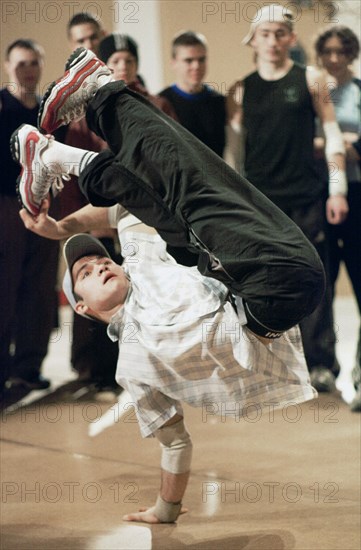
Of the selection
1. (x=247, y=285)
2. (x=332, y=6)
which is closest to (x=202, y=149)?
(x=247, y=285)

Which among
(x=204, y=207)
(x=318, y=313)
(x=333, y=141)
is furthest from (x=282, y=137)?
(x=204, y=207)

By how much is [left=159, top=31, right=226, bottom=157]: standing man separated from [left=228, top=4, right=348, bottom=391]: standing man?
3.1 inches

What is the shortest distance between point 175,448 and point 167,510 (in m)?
0.22

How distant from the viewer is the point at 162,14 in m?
5.95

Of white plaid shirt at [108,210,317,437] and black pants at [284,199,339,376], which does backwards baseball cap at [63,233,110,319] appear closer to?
white plaid shirt at [108,210,317,437]

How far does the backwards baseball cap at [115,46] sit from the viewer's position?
387 cm

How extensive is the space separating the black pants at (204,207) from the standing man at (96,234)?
1.20 meters

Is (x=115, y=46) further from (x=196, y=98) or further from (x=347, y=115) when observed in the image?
(x=347, y=115)

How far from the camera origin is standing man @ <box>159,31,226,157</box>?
4137 mm

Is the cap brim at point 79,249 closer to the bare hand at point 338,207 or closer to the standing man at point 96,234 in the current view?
the standing man at point 96,234

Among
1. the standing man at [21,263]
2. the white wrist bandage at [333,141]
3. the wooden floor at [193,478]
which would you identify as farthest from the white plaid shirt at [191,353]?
the standing man at [21,263]

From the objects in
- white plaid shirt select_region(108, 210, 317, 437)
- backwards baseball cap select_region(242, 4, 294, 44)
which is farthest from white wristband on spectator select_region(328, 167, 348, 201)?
white plaid shirt select_region(108, 210, 317, 437)

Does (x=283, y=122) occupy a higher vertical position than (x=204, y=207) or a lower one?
lower

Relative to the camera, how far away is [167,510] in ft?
9.08
